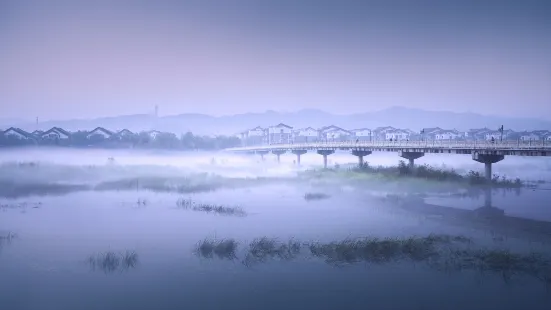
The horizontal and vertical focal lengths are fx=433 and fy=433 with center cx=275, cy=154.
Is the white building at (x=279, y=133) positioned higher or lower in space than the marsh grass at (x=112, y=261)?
higher

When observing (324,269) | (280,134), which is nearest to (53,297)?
(324,269)

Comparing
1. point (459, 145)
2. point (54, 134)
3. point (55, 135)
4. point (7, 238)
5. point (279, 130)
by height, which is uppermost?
point (279, 130)

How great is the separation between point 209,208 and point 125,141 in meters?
119

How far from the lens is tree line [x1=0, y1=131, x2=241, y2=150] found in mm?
127525

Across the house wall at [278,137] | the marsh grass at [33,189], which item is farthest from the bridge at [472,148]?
the house wall at [278,137]

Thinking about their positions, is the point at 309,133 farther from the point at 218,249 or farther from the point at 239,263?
the point at 239,263

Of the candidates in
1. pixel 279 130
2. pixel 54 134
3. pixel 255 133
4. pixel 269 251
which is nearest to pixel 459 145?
pixel 269 251

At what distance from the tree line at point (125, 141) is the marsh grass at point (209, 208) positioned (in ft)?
→ 341

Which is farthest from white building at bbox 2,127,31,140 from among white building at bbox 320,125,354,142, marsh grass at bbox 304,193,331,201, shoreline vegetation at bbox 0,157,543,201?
marsh grass at bbox 304,193,331,201

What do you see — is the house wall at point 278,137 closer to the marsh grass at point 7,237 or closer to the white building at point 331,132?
the white building at point 331,132

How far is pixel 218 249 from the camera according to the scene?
2259 centimetres

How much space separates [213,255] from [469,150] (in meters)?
42.4

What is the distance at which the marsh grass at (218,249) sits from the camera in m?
22.0

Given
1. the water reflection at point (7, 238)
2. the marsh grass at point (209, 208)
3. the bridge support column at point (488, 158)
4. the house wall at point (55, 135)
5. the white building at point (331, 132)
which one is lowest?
the water reflection at point (7, 238)
